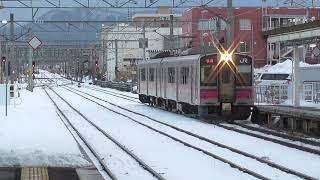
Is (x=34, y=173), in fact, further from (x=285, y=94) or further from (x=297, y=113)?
(x=285, y=94)

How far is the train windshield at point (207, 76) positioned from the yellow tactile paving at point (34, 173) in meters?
14.1

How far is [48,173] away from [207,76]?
14825 millimetres

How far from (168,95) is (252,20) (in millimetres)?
59609

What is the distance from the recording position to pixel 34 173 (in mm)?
11820

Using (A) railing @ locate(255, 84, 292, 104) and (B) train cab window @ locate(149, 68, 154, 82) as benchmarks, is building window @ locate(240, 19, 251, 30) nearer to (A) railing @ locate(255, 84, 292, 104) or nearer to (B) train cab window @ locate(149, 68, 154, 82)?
(A) railing @ locate(255, 84, 292, 104)

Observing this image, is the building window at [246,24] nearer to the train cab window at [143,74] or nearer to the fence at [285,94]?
the fence at [285,94]

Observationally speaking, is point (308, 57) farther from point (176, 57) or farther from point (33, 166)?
point (33, 166)

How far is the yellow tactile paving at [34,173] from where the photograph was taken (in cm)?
1125

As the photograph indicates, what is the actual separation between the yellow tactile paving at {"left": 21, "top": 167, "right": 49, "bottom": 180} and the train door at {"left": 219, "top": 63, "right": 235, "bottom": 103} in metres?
14.7

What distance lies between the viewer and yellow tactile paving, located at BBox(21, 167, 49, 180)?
11250mm

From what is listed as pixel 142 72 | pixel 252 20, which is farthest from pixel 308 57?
pixel 142 72

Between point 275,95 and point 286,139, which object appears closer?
point 286,139

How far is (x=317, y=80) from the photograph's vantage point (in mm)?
36094

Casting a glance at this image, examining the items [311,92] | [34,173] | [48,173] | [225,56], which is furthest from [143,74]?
[34,173]
